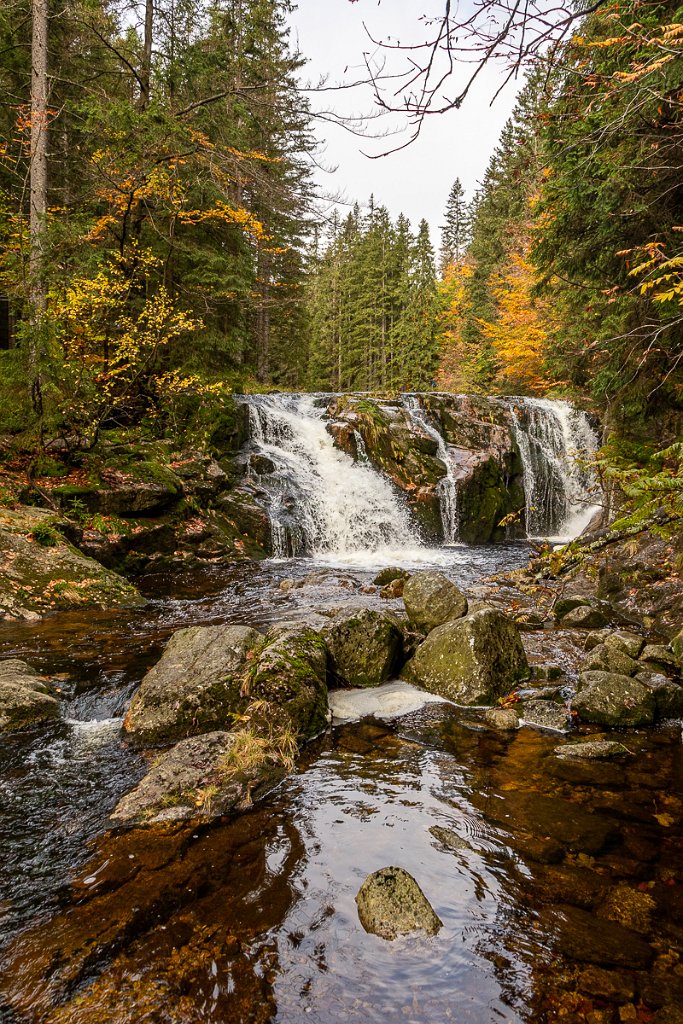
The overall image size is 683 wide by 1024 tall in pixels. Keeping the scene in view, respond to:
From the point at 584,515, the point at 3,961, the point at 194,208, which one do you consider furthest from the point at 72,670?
the point at 584,515

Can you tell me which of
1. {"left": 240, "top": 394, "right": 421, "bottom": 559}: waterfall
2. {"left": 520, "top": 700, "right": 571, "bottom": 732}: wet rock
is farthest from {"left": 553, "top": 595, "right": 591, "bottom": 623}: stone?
{"left": 240, "top": 394, "right": 421, "bottom": 559}: waterfall

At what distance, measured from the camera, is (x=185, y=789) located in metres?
3.85

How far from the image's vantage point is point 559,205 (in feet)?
35.6

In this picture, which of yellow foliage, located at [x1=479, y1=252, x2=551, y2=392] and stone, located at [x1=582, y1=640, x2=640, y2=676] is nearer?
stone, located at [x1=582, y1=640, x2=640, y2=676]

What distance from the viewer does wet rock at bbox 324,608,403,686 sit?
623 cm

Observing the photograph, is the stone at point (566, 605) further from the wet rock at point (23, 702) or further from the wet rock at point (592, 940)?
the wet rock at point (23, 702)

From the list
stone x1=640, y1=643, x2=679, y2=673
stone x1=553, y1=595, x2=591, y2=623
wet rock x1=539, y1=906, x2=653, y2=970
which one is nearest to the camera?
wet rock x1=539, y1=906, x2=653, y2=970

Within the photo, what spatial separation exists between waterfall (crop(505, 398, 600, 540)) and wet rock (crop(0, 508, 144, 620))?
13329mm

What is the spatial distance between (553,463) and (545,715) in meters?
15.1

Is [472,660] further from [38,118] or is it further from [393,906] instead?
[38,118]

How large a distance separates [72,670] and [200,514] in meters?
6.80

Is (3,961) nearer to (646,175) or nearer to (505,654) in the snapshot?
(505,654)

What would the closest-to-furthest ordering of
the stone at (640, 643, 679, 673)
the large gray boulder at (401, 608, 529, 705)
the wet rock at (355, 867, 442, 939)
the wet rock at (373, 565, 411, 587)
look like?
1. the wet rock at (355, 867, 442, 939)
2. the large gray boulder at (401, 608, 529, 705)
3. the stone at (640, 643, 679, 673)
4. the wet rock at (373, 565, 411, 587)

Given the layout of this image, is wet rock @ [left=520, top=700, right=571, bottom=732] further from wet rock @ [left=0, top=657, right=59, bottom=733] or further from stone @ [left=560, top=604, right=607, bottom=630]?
wet rock @ [left=0, top=657, right=59, bottom=733]
